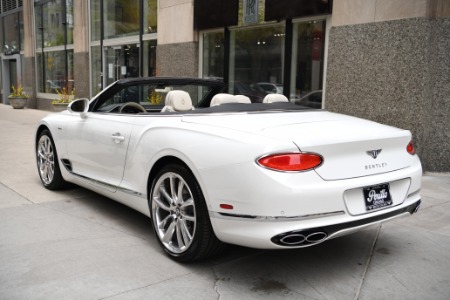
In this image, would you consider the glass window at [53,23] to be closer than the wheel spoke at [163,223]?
No

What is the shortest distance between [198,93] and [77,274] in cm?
335

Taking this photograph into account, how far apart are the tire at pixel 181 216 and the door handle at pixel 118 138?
651 mm

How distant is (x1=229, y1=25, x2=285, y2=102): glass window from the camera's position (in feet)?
31.7

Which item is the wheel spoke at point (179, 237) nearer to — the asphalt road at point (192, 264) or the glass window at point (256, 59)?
the asphalt road at point (192, 264)

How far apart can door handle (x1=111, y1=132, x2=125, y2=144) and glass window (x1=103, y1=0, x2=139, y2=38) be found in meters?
10.6

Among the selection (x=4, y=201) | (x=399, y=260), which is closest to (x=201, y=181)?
(x=399, y=260)

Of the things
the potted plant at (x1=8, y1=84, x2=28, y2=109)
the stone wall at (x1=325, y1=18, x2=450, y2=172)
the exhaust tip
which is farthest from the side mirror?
the potted plant at (x1=8, y1=84, x2=28, y2=109)

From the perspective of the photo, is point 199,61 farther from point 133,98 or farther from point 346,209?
point 346,209

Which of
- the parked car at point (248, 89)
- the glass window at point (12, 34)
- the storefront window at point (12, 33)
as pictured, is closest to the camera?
the parked car at point (248, 89)

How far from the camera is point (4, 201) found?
523 cm

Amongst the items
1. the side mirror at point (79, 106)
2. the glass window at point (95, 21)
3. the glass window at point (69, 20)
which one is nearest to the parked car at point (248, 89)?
the side mirror at point (79, 106)

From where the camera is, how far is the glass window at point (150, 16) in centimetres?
1318

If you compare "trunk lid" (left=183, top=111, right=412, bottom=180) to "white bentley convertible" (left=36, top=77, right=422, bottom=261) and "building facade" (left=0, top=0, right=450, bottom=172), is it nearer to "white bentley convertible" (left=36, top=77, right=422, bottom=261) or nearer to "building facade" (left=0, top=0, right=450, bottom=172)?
"white bentley convertible" (left=36, top=77, right=422, bottom=261)

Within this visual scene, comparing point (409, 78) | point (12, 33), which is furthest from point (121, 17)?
point (12, 33)
